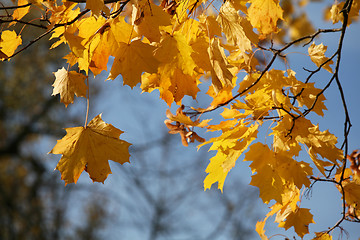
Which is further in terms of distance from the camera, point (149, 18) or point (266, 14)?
point (266, 14)

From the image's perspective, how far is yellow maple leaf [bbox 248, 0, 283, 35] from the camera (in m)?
1.25

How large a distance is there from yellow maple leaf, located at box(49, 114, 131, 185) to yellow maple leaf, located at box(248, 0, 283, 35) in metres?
0.64

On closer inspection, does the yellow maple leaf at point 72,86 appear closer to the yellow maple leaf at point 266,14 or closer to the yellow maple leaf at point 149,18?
the yellow maple leaf at point 149,18

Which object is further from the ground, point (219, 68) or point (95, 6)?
point (95, 6)

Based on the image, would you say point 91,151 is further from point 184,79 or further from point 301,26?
point 301,26

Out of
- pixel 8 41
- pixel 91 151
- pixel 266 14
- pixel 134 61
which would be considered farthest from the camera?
pixel 266 14

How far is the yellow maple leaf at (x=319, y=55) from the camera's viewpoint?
128cm

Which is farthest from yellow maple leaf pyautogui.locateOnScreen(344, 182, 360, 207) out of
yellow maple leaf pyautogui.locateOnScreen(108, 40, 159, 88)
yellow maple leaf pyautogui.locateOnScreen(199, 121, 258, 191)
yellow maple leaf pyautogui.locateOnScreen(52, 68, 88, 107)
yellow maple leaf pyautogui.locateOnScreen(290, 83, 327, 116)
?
yellow maple leaf pyautogui.locateOnScreen(52, 68, 88, 107)

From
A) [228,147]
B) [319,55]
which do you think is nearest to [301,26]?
[319,55]

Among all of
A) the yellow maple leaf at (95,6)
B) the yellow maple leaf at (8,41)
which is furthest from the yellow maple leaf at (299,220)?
the yellow maple leaf at (8,41)

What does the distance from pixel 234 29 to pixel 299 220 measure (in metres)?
0.83

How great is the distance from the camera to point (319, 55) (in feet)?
4.24

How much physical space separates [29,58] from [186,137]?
9.96 metres

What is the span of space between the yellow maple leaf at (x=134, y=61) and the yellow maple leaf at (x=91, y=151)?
0.58 ft
